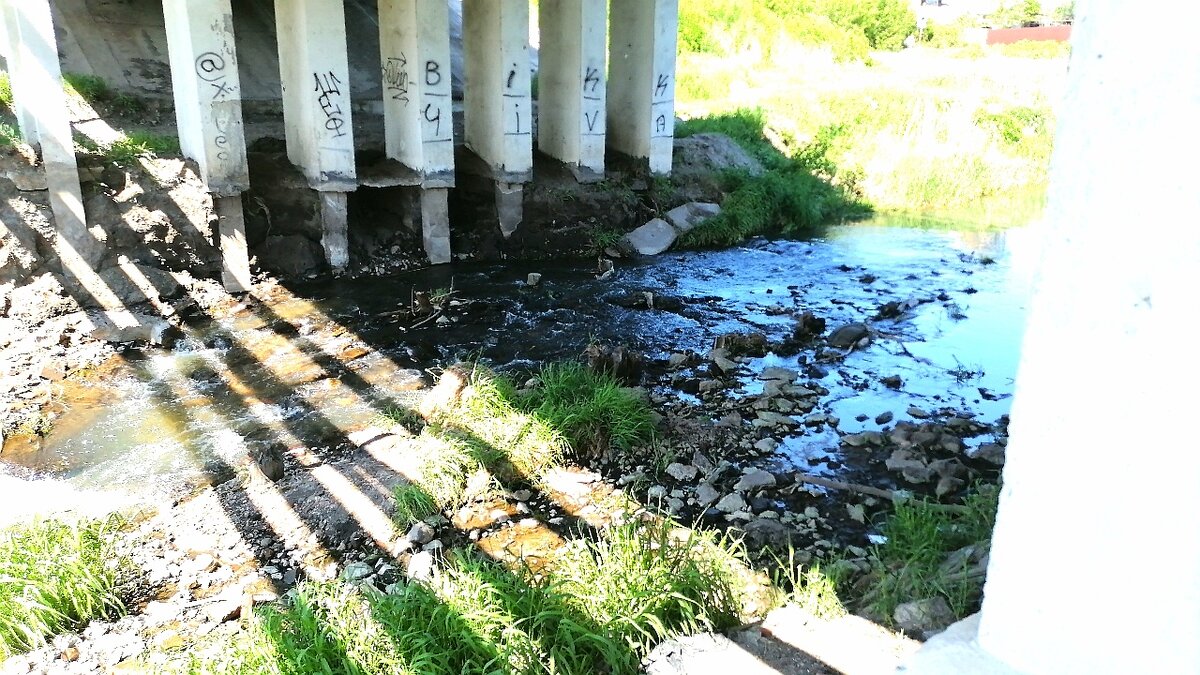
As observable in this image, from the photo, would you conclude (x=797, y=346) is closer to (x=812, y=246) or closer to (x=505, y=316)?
(x=505, y=316)

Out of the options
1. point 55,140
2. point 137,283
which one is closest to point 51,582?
point 137,283

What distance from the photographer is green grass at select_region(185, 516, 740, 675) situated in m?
3.94

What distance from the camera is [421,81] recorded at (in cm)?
1198

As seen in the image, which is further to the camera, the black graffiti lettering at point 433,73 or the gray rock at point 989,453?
the black graffiti lettering at point 433,73

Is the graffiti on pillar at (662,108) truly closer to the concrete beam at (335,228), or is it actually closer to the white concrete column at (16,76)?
the concrete beam at (335,228)

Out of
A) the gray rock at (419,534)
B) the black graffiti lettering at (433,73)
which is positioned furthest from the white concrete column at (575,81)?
the gray rock at (419,534)

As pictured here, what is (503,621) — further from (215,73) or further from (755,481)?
(215,73)

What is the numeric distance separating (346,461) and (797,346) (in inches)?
196

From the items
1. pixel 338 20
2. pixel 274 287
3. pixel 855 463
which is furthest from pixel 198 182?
pixel 855 463

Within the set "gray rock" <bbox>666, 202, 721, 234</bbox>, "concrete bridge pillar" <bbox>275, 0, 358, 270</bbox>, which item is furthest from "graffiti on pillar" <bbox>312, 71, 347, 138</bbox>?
"gray rock" <bbox>666, 202, 721, 234</bbox>

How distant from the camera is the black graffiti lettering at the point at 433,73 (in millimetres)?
11984

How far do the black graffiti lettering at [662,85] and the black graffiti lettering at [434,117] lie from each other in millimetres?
3848

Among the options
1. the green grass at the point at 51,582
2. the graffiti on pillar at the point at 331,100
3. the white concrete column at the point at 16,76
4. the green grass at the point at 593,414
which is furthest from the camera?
the graffiti on pillar at the point at 331,100

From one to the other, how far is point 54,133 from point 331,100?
10.5ft
